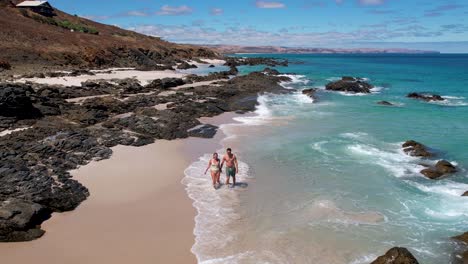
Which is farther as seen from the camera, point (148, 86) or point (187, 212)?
point (148, 86)

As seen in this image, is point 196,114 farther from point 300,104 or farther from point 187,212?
point 187,212

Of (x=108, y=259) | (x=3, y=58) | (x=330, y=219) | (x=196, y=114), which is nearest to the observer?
(x=108, y=259)

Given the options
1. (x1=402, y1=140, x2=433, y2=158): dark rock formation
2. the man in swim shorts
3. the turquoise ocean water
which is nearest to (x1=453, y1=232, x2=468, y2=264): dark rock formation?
the turquoise ocean water

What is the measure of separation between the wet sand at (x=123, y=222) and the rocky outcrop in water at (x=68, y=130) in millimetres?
501

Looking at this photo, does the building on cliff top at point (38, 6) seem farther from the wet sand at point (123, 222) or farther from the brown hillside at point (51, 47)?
the wet sand at point (123, 222)

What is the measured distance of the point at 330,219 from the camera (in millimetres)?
11508

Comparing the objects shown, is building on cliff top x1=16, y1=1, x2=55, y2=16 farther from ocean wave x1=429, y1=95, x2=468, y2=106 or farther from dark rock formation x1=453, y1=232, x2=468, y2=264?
dark rock formation x1=453, y1=232, x2=468, y2=264

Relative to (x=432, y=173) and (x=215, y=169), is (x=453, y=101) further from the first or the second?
(x=215, y=169)

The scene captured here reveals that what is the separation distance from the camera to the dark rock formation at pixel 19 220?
9641mm

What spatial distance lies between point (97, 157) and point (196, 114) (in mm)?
10702

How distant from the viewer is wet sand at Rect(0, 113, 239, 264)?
923 centimetres

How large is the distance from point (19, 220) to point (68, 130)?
28.6 ft

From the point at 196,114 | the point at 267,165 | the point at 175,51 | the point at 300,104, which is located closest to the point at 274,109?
the point at 300,104

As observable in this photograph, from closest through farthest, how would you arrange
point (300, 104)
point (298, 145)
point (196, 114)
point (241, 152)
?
point (241, 152) < point (298, 145) < point (196, 114) < point (300, 104)
